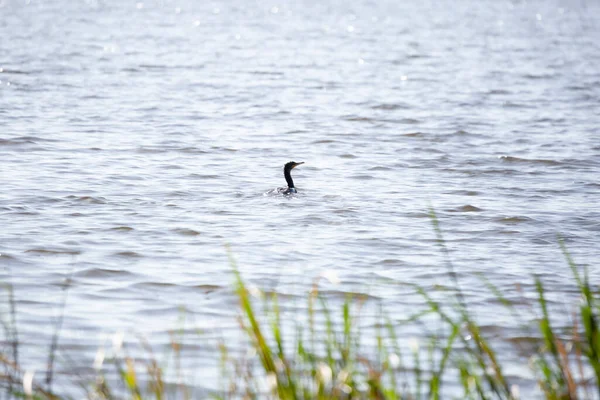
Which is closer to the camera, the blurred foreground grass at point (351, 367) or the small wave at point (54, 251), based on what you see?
the blurred foreground grass at point (351, 367)

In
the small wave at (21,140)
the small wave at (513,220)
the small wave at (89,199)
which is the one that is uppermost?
the small wave at (21,140)

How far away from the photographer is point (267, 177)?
529 inches

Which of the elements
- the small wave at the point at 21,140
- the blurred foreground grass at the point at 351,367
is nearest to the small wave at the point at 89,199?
the small wave at the point at 21,140

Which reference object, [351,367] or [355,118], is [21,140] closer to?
[355,118]

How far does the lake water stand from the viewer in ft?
26.0

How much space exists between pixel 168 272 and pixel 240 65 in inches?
828

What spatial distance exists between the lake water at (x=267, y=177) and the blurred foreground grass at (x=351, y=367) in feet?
1.24

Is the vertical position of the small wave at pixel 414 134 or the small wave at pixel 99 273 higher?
the small wave at pixel 414 134

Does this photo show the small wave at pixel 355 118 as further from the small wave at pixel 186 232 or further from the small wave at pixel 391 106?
the small wave at pixel 186 232

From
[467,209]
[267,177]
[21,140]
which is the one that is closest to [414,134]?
[267,177]

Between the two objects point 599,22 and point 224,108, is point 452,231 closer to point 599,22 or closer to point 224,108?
point 224,108

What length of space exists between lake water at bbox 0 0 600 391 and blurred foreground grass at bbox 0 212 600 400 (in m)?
0.38

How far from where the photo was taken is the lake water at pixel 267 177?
312 inches

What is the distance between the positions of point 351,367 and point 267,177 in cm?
917
